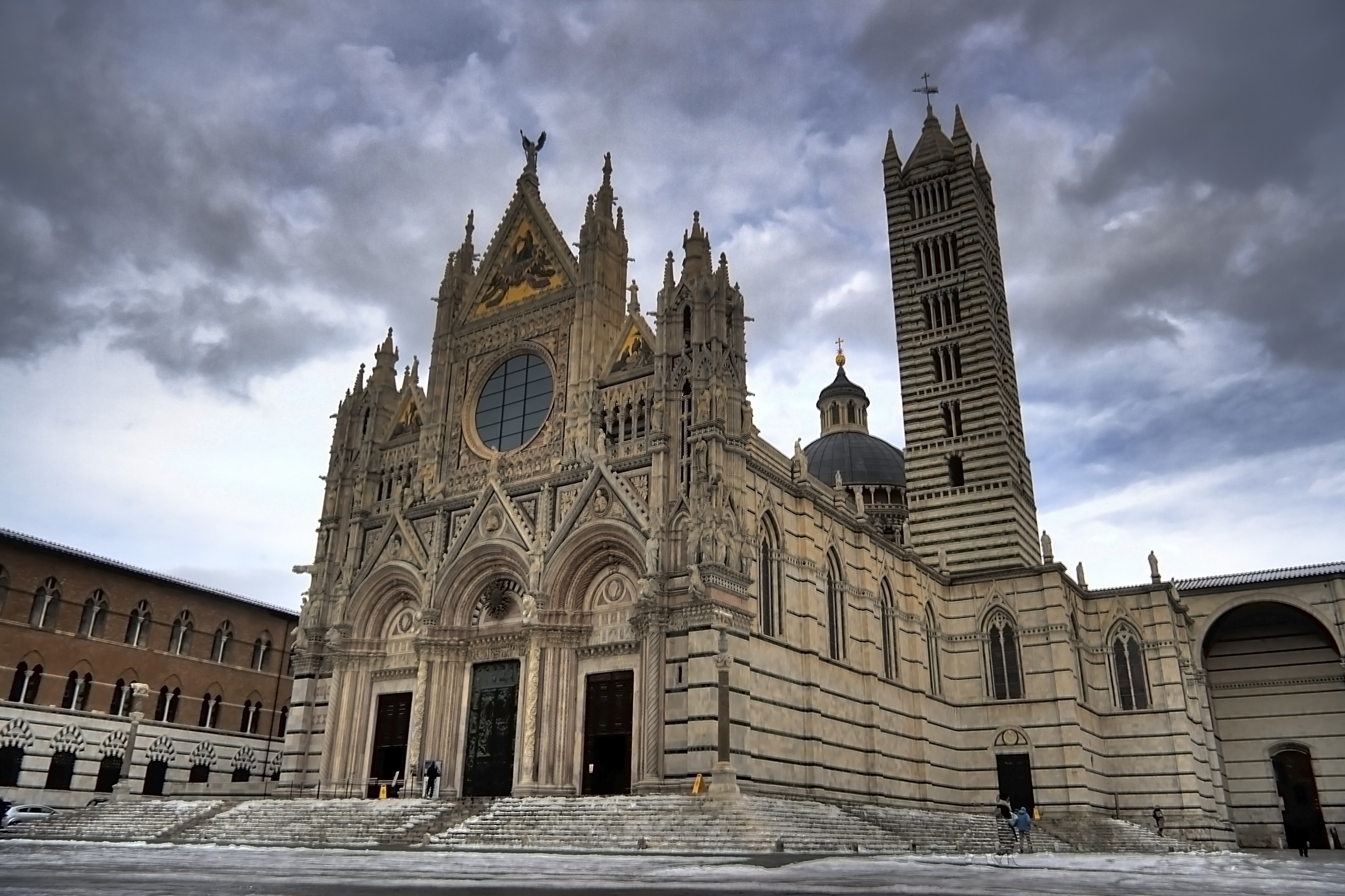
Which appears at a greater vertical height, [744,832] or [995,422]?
[995,422]

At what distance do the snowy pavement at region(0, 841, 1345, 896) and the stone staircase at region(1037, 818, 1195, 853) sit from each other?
1192cm

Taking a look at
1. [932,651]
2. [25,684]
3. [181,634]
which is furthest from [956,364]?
[25,684]

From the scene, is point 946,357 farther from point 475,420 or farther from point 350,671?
point 350,671

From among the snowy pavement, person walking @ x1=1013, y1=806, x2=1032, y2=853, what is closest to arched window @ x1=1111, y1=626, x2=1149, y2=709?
person walking @ x1=1013, y1=806, x2=1032, y2=853

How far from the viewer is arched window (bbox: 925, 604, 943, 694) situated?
122 feet

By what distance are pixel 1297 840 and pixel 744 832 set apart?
105 ft

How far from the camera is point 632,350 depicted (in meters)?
31.5

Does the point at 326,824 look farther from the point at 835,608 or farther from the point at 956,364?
the point at 956,364

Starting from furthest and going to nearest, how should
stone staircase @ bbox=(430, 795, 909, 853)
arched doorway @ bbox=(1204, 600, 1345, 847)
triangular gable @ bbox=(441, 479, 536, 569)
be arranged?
1. arched doorway @ bbox=(1204, 600, 1345, 847)
2. triangular gable @ bbox=(441, 479, 536, 569)
3. stone staircase @ bbox=(430, 795, 909, 853)

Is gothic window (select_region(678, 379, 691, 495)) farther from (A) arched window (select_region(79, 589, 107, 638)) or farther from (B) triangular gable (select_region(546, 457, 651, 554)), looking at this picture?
(A) arched window (select_region(79, 589, 107, 638))

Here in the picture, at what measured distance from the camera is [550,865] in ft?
48.8

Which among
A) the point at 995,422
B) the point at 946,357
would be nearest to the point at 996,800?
the point at 995,422

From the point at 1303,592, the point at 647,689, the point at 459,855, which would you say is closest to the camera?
the point at 459,855

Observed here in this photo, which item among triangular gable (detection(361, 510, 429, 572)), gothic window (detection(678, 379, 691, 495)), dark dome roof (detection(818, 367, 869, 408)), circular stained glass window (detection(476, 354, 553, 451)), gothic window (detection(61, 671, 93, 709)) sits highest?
dark dome roof (detection(818, 367, 869, 408))
